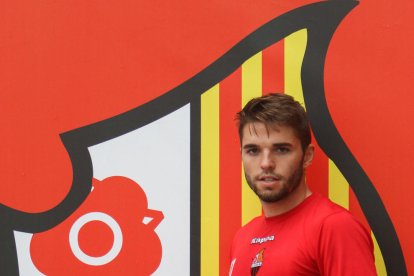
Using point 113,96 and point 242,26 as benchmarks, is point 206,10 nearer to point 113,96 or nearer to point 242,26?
point 242,26

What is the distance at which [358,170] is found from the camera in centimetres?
202

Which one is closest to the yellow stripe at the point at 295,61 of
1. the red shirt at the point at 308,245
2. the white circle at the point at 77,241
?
the red shirt at the point at 308,245

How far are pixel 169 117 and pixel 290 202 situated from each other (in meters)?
0.49

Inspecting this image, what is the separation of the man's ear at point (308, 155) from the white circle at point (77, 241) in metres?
0.63

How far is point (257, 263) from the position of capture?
6.07 ft

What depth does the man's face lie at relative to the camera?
72.0 inches

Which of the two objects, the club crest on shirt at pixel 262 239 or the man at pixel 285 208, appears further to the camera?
the club crest on shirt at pixel 262 239

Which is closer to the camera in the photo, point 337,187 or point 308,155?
point 308,155

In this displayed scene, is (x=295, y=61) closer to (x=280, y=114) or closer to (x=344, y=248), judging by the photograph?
(x=280, y=114)

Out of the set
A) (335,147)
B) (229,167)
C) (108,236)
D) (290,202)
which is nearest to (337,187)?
(335,147)

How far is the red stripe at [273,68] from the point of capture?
6.85ft

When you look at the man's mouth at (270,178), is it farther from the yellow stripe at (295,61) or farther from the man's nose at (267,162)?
the yellow stripe at (295,61)

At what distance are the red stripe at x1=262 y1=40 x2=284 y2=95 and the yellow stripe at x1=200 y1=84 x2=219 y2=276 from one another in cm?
15

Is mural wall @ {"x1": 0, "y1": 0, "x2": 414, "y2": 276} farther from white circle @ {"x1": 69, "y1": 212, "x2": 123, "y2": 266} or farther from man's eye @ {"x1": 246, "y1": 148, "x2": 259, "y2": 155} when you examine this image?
man's eye @ {"x1": 246, "y1": 148, "x2": 259, "y2": 155}
